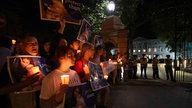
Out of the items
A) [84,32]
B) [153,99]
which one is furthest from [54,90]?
[153,99]

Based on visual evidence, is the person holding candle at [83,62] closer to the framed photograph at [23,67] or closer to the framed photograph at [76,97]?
the framed photograph at [23,67]

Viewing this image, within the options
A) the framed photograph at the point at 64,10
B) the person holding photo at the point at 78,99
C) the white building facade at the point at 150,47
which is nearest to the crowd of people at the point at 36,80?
the person holding photo at the point at 78,99

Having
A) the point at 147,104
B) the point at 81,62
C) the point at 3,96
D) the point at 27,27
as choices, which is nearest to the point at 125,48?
the point at 27,27

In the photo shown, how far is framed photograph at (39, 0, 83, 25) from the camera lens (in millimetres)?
5424

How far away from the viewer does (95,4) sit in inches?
797

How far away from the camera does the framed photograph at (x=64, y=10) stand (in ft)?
17.8

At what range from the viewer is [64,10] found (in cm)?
589

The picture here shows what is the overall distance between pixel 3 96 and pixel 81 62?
2.62 metres

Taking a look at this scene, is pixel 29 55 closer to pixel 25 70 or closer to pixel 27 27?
pixel 25 70

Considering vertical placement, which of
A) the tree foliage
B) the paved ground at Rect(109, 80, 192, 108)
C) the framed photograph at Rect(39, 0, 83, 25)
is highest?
the tree foliage

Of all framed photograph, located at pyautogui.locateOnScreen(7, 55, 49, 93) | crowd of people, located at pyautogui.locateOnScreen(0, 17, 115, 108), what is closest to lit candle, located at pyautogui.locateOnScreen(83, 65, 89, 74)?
crowd of people, located at pyautogui.locateOnScreen(0, 17, 115, 108)

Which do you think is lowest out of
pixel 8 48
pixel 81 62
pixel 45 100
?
pixel 45 100

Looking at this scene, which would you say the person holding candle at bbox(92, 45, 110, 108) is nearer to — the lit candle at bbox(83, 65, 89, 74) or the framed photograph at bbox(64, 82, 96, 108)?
the lit candle at bbox(83, 65, 89, 74)

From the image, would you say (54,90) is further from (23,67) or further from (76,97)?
Answer: (23,67)
